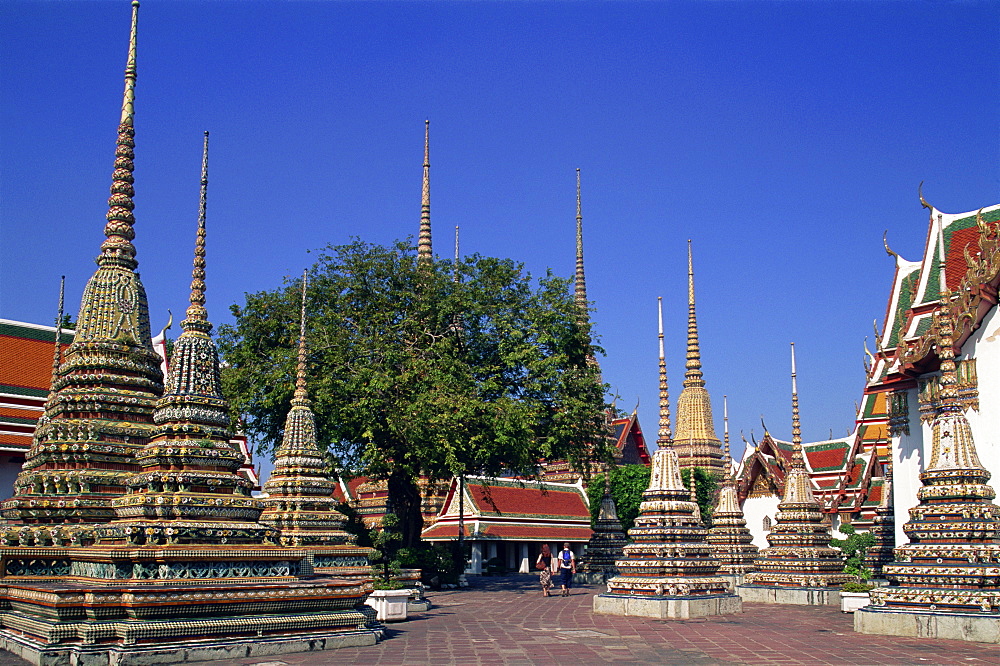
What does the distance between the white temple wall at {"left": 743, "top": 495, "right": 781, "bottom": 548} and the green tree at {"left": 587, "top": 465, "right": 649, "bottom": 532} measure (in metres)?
5.87

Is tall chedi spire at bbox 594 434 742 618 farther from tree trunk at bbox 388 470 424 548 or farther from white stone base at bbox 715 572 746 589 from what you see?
tree trunk at bbox 388 470 424 548

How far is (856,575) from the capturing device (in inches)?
936

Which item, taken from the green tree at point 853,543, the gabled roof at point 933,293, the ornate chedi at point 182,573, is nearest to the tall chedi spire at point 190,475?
the ornate chedi at point 182,573

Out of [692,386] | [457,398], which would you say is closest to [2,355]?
[457,398]

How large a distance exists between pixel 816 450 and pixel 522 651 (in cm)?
3930

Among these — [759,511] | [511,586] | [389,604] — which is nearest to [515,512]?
[759,511]

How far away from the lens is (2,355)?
2744 centimetres

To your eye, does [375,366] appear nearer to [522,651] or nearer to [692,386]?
[522,651]

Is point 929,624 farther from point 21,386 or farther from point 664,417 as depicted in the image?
point 21,386

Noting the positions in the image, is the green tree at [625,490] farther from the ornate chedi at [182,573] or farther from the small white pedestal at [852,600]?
the ornate chedi at [182,573]

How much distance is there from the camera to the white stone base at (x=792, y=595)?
75.5 ft

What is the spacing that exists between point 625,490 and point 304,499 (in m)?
34.4

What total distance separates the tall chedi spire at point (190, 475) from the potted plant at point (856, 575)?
11.5 metres

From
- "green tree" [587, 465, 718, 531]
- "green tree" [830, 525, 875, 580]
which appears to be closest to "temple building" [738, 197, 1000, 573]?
"green tree" [830, 525, 875, 580]
